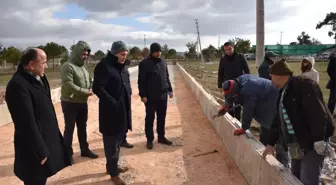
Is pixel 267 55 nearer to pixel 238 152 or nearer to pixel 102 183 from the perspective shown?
pixel 238 152

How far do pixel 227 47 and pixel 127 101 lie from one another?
2881 mm

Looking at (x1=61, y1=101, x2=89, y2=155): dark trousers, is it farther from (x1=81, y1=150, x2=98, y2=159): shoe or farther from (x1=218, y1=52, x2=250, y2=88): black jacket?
(x1=218, y1=52, x2=250, y2=88): black jacket

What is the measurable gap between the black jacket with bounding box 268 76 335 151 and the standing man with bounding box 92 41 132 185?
2.08 meters

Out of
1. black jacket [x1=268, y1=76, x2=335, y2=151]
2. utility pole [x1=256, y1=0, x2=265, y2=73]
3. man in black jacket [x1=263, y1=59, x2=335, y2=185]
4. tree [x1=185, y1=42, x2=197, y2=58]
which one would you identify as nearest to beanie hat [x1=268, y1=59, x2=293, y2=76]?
man in black jacket [x1=263, y1=59, x2=335, y2=185]

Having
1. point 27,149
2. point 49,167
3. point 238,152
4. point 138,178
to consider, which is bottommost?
point 138,178

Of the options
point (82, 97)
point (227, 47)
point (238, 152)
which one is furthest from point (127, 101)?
point (227, 47)

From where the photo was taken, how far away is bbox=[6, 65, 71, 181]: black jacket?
2.62m

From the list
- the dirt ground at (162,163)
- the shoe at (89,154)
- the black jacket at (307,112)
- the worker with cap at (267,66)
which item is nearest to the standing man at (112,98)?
the dirt ground at (162,163)

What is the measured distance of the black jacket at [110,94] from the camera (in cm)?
383

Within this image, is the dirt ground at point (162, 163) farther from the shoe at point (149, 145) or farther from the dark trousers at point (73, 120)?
the dark trousers at point (73, 120)

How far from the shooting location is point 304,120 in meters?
2.62

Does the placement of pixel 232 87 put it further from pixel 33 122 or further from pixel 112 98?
pixel 33 122

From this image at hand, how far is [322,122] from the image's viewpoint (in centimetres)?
254

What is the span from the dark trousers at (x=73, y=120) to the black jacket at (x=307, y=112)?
11.0ft
